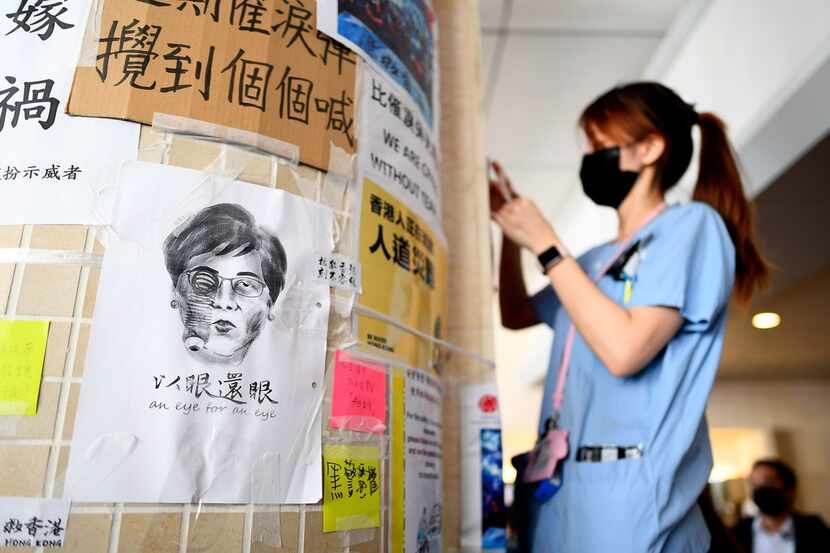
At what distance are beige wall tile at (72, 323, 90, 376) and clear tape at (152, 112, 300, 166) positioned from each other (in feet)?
0.54

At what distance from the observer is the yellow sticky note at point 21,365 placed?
0.45 meters

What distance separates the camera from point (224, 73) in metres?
0.55

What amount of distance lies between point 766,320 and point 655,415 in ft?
10.9

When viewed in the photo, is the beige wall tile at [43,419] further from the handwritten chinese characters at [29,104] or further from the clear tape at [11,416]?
the handwritten chinese characters at [29,104]

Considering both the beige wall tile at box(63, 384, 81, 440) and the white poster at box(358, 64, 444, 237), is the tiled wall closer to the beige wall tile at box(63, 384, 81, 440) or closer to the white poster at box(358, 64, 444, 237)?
the beige wall tile at box(63, 384, 81, 440)

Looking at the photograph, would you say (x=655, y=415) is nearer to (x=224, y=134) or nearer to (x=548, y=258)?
(x=548, y=258)

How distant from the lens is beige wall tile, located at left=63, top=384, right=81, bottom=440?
1.46 feet

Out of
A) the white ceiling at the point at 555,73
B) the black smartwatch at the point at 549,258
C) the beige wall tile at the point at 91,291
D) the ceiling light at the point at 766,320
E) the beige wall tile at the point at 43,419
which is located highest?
the white ceiling at the point at 555,73

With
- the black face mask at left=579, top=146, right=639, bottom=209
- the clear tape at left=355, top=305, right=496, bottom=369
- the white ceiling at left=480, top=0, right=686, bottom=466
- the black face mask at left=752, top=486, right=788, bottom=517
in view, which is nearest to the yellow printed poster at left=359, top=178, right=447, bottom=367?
the clear tape at left=355, top=305, right=496, bottom=369

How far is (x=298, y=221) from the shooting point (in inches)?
21.8

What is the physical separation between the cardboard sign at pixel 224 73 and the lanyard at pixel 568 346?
467 millimetres

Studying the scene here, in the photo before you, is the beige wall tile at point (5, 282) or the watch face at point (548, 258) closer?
the beige wall tile at point (5, 282)

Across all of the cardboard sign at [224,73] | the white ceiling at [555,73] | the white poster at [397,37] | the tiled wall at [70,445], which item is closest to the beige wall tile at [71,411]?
the tiled wall at [70,445]

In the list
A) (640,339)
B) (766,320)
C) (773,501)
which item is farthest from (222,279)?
(766,320)
